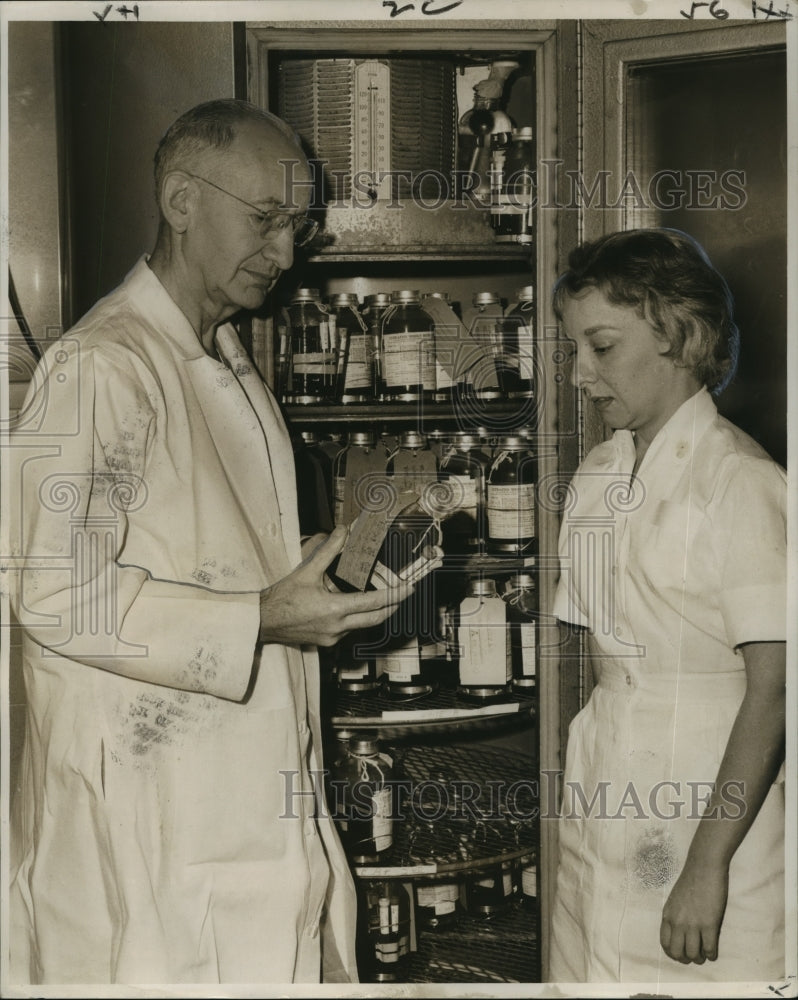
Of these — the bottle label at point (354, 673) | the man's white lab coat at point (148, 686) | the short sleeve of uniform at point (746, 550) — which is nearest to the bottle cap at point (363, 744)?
the bottle label at point (354, 673)

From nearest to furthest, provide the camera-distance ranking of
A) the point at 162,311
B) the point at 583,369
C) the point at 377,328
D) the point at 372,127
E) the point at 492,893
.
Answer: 1. the point at 162,311
2. the point at 583,369
3. the point at 372,127
4. the point at 377,328
5. the point at 492,893

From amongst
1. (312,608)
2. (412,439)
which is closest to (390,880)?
(312,608)

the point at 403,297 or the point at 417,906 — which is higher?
the point at 403,297

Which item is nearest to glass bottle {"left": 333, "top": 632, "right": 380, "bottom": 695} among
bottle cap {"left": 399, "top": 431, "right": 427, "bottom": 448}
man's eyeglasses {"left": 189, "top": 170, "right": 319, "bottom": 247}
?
bottle cap {"left": 399, "top": 431, "right": 427, "bottom": 448}

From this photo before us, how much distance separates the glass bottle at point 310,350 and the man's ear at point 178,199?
306 mm

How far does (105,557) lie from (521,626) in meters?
0.79

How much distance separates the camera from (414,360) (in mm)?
1858

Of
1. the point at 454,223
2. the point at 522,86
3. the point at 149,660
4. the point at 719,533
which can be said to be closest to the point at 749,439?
the point at 719,533

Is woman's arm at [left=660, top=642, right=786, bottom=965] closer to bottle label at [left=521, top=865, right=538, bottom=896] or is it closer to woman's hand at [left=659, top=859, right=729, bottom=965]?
woman's hand at [left=659, top=859, right=729, bottom=965]

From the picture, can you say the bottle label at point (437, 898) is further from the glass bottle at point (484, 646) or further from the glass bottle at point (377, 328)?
the glass bottle at point (377, 328)

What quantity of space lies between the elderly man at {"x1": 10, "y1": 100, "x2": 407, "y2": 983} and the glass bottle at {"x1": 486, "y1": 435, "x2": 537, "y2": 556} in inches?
15.0

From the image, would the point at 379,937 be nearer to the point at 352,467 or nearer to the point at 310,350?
the point at 352,467

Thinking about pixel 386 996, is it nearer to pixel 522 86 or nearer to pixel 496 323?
pixel 496 323

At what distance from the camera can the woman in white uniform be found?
1.59 meters
